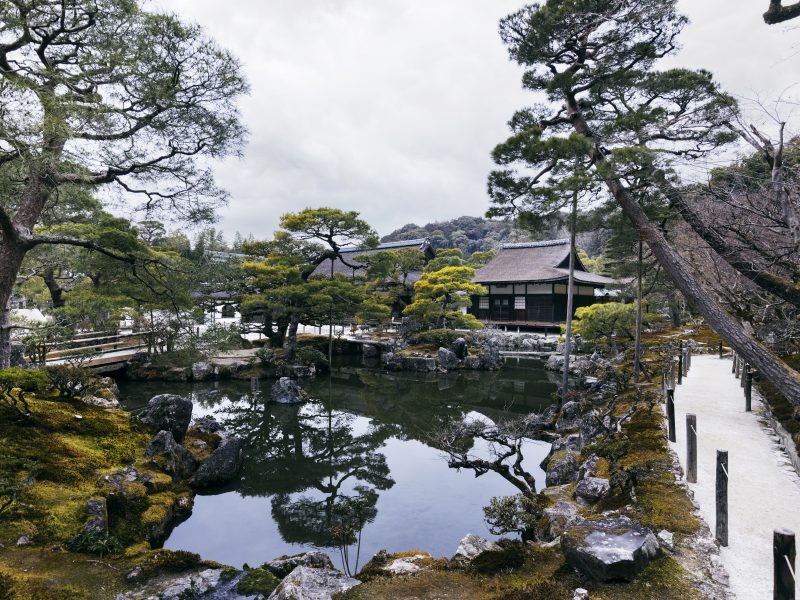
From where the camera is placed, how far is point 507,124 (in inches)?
387

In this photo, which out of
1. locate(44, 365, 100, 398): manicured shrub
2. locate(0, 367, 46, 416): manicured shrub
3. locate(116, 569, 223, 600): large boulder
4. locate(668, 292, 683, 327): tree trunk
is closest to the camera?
locate(116, 569, 223, 600): large boulder

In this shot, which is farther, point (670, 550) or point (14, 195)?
point (14, 195)

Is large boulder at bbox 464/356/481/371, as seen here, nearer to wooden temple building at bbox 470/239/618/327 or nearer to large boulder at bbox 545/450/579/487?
wooden temple building at bbox 470/239/618/327

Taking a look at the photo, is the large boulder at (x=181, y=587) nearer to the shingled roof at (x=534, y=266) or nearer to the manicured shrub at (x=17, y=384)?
the manicured shrub at (x=17, y=384)

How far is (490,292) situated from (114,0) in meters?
24.5

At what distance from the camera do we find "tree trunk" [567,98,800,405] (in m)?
4.77

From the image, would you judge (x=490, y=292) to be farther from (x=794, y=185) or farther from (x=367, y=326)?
(x=794, y=185)

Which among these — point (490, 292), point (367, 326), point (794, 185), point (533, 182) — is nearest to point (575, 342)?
point (490, 292)

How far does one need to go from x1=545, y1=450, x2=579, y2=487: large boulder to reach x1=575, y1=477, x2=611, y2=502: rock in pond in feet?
4.40

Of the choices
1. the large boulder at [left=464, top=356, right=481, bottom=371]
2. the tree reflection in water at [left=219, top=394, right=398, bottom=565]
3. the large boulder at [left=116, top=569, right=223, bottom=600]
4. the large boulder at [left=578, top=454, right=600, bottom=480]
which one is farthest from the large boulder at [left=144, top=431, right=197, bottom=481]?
the large boulder at [left=464, top=356, right=481, bottom=371]

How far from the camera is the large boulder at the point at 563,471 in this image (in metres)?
7.00

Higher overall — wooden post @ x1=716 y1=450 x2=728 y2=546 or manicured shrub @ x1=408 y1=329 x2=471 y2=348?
manicured shrub @ x1=408 y1=329 x2=471 y2=348

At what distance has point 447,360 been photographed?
18703 millimetres

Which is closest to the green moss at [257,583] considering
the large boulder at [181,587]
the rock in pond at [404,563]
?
the large boulder at [181,587]
